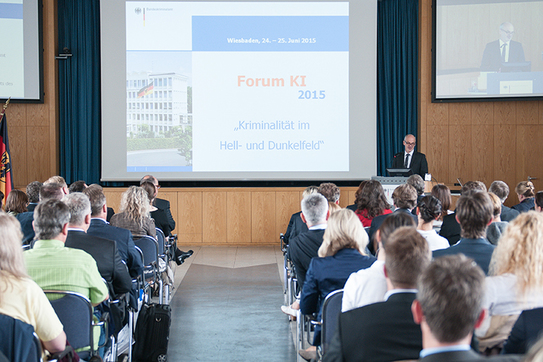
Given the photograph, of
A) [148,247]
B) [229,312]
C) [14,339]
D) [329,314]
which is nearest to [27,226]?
[148,247]

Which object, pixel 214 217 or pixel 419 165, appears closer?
pixel 419 165

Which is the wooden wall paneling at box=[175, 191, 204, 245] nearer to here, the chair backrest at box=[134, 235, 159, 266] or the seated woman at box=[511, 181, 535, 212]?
the chair backrest at box=[134, 235, 159, 266]

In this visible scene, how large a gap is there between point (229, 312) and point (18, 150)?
5762 millimetres

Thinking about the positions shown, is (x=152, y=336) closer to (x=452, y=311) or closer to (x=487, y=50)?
(x=452, y=311)

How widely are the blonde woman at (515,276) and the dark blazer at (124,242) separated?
2368 millimetres

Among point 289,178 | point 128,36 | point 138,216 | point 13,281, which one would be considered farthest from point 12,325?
point 128,36

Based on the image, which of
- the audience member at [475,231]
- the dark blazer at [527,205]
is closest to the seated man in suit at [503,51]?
the dark blazer at [527,205]

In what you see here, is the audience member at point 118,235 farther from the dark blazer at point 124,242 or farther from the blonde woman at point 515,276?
the blonde woman at point 515,276

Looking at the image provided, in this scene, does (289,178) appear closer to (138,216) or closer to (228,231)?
(228,231)

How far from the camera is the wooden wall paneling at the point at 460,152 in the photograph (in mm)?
8383

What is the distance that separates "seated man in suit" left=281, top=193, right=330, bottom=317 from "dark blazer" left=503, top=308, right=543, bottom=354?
1.65 meters

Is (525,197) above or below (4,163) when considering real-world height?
below

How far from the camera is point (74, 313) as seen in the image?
7.49 feet

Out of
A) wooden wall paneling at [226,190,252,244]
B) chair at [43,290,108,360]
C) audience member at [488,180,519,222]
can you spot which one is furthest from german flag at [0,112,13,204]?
audience member at [488,180,519,222]
